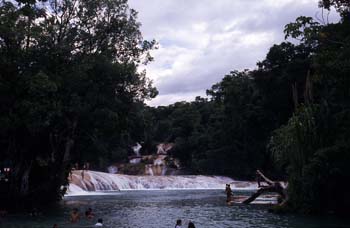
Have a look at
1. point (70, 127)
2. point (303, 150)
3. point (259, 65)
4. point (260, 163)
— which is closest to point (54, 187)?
point (70, 127)

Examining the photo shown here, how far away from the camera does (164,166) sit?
7738cm

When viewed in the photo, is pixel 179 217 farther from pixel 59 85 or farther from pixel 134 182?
pixel 134 182

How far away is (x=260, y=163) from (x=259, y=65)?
15300 millimetres

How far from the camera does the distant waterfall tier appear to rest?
52944mm

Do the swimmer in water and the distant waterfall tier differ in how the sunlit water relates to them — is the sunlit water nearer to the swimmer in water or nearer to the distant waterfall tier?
the swimmer in water

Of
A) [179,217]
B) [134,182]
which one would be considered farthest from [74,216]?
[134,182]

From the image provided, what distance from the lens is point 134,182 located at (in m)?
59.8

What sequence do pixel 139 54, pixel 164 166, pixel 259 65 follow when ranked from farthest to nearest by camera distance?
pixel 164 166
pixel 259 65
pixel 139 54

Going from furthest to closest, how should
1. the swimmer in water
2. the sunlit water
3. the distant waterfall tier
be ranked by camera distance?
the distant waterfall tier, the swimmer in water, the sunlit water

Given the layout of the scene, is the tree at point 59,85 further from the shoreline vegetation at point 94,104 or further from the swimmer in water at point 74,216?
the swimmer in water at point 74,216

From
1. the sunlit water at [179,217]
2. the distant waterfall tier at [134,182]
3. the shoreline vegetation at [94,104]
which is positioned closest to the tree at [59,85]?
the shoreline vegetation at [94,104]

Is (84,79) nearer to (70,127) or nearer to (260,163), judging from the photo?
(70,127)

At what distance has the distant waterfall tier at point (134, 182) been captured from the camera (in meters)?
Answer: 52.9

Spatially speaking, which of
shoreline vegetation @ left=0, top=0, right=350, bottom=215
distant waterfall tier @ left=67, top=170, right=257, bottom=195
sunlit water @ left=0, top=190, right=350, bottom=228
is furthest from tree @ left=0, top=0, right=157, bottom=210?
distant waterfall tier @ left=67, top=170, right=257, bottom=195
